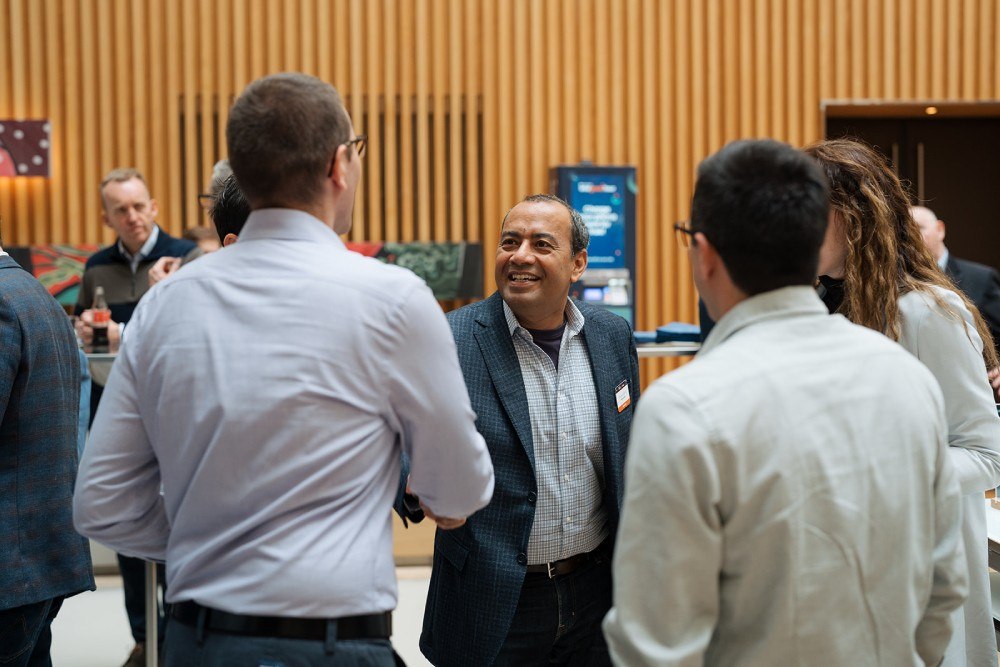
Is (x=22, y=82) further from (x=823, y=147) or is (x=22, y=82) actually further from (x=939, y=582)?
(x=939, y=582)

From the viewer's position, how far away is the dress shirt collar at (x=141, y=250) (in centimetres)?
500

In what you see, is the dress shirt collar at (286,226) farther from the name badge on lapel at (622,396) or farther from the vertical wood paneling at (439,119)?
the vertical wood paneling at (439,119)

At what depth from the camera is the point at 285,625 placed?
1.47m

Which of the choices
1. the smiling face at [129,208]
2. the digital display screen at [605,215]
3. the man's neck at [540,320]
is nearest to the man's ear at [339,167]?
the man's neck at [540,320]

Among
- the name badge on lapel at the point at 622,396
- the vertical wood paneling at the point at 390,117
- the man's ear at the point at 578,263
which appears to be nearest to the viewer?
the name badge on lapel at the point at 622,396

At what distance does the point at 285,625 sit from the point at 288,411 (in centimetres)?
30

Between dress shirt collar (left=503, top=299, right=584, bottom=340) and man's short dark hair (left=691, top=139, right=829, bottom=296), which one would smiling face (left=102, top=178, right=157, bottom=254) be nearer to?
dress shirt collar (left=503, top=299, right=584, bottom=340)

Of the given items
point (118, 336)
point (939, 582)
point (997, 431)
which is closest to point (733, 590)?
point (939, 582)

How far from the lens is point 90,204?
7.48 meters

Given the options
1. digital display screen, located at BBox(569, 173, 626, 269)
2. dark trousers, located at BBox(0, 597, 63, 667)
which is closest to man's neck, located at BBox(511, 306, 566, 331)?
dark trousers, located at BBox(0, 597, 63, 667)

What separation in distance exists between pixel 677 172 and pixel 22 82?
4731 mm

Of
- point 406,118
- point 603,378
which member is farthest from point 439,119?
point 603,378

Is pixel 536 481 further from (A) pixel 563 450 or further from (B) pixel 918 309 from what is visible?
(B) pixel 918 309

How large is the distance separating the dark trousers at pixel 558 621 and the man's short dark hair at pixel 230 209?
3.40ft
